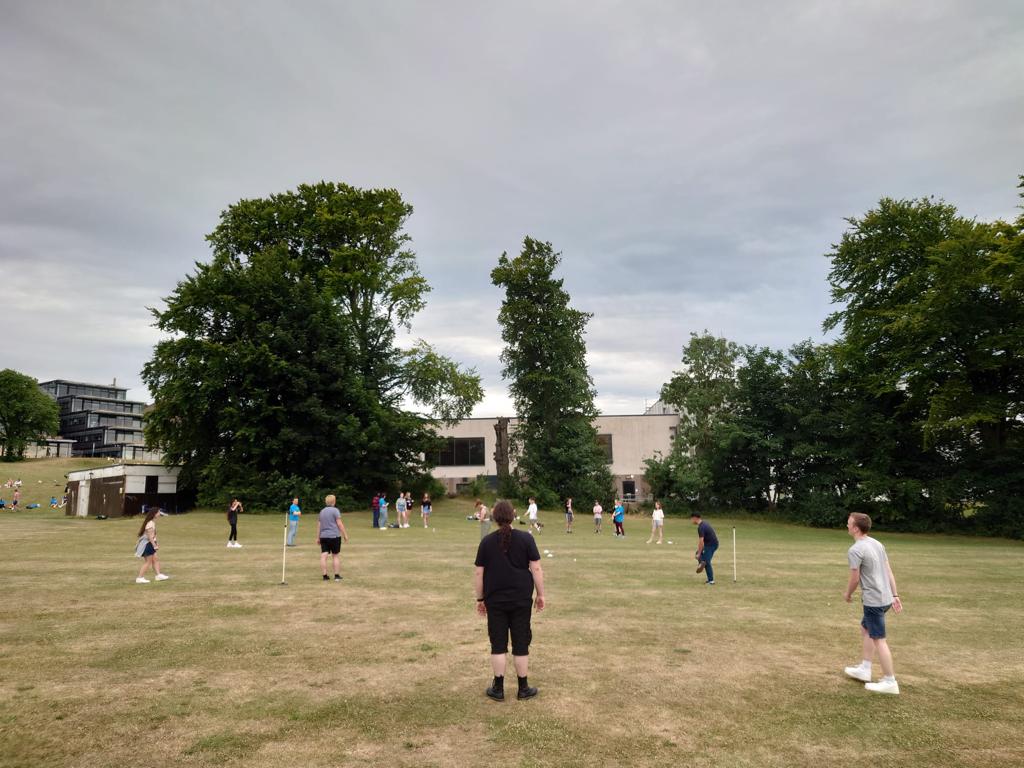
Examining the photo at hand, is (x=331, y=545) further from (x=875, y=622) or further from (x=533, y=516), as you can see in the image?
(x=533, y=516)

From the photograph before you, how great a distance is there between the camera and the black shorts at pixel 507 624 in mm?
7027

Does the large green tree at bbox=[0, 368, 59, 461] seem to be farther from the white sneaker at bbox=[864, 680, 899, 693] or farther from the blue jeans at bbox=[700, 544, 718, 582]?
the white sneaker at bbox=[864, 680, 899, 693]

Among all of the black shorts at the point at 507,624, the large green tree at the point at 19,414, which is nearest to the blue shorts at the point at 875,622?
the black shorts at the point at 507,624

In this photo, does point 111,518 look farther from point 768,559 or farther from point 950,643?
A: point 950,643

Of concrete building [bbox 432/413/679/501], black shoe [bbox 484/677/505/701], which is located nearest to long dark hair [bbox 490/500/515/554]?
black shoe [bbox 484/677/505/701]

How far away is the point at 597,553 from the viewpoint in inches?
932

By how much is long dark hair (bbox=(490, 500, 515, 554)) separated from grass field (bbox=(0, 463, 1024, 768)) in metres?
1.71

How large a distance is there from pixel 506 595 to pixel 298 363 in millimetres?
38903

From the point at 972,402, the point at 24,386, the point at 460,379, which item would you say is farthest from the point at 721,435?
the point at 24,386

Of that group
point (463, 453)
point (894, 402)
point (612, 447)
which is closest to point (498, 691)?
point (894, 402)

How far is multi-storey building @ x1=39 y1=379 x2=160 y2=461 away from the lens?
142m

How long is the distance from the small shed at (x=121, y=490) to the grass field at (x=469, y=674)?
29.3 m

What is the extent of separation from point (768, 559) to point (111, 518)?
3892cm

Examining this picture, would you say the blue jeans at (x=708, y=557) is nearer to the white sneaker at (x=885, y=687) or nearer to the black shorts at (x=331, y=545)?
the white sneaker at (x=885, y=687)
